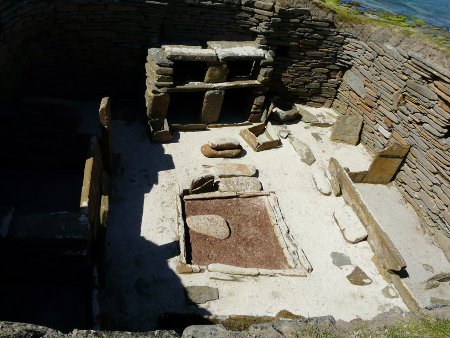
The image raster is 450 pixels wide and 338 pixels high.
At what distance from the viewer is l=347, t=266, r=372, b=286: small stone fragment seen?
674 cm

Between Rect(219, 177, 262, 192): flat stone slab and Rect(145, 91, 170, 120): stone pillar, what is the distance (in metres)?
2.02

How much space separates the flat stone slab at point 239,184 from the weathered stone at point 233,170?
5.1 inches

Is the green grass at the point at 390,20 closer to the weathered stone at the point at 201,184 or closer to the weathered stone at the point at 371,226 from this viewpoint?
the weathered stone at the point at 371,226

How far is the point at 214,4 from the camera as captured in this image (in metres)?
8.76

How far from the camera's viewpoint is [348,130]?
9.76 m

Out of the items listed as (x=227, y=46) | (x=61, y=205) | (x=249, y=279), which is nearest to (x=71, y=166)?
(x=61, y=205)

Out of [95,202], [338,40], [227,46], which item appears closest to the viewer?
[95,202]

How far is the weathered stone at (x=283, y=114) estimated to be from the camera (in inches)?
391

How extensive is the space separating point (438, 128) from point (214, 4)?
526cm

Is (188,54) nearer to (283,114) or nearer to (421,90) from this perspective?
(283,114)

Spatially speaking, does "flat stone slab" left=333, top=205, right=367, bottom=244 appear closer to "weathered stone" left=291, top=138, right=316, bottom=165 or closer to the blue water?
"weathered stone" left=291, top=138, right=316, bottom=165

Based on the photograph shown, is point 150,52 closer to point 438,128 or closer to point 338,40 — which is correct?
point 338,40

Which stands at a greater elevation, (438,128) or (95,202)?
(438,128)

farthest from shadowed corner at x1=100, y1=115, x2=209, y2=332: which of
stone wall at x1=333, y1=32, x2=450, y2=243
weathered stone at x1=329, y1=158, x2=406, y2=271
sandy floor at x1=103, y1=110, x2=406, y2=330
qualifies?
stone wall at x1=333, y1=32, x2=450, y2=243
